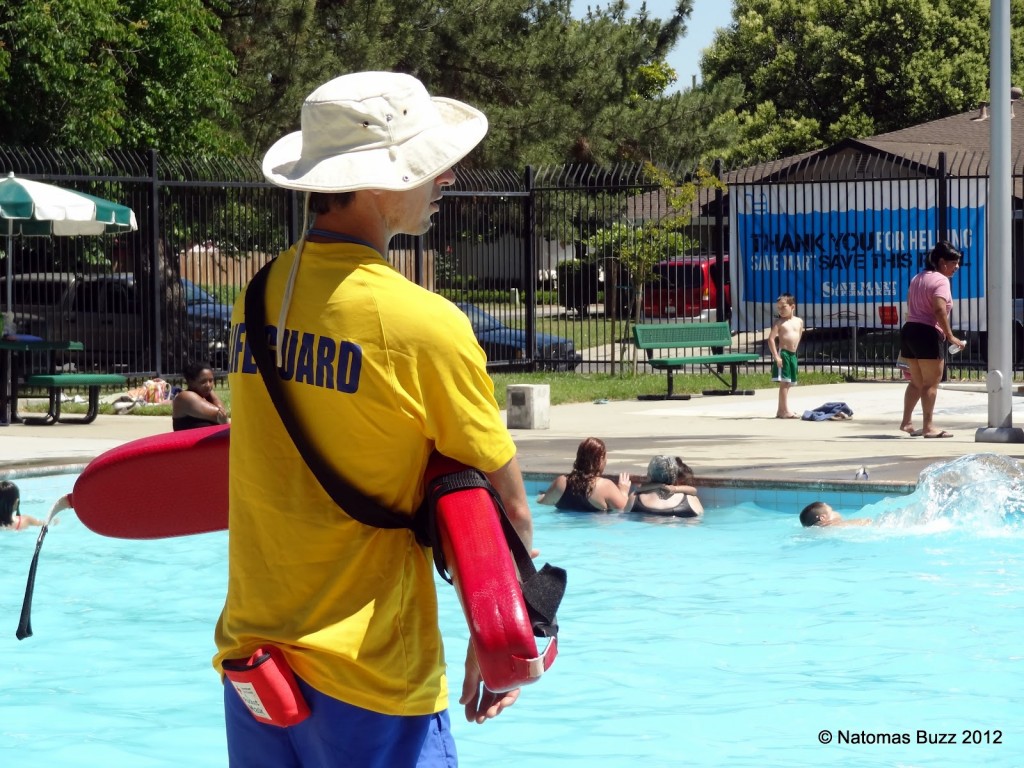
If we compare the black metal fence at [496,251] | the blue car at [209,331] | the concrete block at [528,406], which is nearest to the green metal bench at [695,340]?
the black metal fence at [496,251]

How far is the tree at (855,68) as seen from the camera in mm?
42188

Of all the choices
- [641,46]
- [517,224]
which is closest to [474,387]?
[517,224]

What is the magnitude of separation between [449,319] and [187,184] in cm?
1738

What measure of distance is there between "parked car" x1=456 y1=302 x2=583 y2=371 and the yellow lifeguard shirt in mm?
19382

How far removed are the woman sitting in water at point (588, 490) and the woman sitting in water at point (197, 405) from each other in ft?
8.42

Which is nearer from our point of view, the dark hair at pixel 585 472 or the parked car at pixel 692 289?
the dark hair at pixel 585 472

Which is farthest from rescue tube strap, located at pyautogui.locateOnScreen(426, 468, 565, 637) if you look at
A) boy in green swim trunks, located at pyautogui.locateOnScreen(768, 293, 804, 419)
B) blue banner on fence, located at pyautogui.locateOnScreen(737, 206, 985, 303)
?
blue banner on fence, located at pyautogui.locateOnScreen(737, 206, 985, 303)

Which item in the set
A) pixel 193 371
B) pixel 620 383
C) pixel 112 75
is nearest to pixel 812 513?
pixel 193 371

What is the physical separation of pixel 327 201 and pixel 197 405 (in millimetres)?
8767

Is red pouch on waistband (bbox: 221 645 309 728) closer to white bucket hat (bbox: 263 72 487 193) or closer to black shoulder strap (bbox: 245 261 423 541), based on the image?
black shoulder strap (bbox: 245 261 423 541)

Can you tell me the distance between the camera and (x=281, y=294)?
267cm

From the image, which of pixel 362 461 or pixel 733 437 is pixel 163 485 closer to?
pixel 362 461

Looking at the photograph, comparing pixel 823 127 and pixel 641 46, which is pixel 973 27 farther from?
pixel 641 46

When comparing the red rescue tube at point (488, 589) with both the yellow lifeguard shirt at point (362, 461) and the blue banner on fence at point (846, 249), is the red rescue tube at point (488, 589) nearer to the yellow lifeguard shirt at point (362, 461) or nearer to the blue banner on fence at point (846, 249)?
the yellow lifeguard shirt at point (362, 461)
